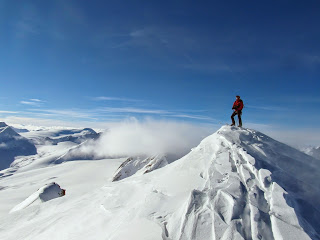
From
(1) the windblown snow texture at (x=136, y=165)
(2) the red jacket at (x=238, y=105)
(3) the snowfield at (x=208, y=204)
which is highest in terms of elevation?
(2) the red jacket at (x=238, y=105)

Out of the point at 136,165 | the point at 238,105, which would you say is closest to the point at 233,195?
the point at 238,105

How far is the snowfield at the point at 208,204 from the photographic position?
27.8ft

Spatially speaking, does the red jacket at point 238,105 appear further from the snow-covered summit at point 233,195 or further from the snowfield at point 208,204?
the snowfield at point 208,204

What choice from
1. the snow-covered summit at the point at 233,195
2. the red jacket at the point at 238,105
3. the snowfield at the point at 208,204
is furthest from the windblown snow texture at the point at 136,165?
the snowfield at the point at 208,204

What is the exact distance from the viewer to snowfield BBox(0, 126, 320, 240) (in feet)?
27.8

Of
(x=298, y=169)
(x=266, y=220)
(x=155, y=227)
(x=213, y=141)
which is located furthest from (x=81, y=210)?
(x=298, y=169)

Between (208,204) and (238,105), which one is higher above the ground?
(238,105)

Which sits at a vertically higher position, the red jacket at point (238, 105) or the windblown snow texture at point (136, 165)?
the red jacket at point (238, 105)

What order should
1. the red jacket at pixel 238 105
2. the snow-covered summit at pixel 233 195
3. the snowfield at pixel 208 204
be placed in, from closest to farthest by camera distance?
the snow-covered summit at pixel 233 195, the snowfield at pixel 208 204, the red jacket at pixel 238 105

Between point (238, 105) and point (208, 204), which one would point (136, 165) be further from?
point (208, 204)

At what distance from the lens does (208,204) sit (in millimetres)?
9609

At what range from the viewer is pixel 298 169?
1390 cm

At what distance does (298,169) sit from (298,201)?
4.31 meters

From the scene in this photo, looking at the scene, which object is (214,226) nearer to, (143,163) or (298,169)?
(298,169)
